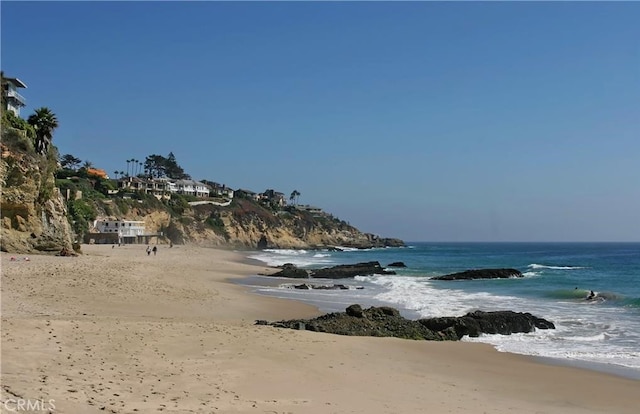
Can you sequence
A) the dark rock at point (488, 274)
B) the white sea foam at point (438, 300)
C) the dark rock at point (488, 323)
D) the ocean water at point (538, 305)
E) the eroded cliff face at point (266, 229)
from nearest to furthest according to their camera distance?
the ocean water at point (538, 305), the dark rock at point (488, 323), the white sea foam at point (438, 300), the dark rock at point (488, 274), the eroded cliff face at point (266, 229)

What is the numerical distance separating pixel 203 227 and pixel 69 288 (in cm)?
8822

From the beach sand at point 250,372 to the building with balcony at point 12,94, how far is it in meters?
47.5

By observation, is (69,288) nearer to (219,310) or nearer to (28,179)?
(219,310)

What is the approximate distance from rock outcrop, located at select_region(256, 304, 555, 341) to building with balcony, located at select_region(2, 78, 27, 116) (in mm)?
52635

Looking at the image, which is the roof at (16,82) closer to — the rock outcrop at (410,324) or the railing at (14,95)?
the railing at (14,95)

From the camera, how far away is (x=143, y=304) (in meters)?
19.0

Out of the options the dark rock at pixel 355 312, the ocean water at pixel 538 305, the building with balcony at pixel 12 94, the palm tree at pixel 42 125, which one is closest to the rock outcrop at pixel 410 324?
the dark rock at pixel 355 312

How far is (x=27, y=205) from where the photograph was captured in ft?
107

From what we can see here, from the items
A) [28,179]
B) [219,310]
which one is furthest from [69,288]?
[28,179]

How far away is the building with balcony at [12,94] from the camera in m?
55.6

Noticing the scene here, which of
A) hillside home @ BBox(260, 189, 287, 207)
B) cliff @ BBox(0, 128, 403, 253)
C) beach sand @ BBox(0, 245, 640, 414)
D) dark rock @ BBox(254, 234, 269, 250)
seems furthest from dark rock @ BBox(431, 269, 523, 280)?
hillside home @ BBox(260, 189, 287, 207)

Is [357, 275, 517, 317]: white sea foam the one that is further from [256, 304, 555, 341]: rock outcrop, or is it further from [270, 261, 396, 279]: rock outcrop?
[270, 261, 396, 279]: rock outcrop

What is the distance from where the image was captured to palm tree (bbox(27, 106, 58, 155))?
44.3 m

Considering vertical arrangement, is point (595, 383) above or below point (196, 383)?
below
